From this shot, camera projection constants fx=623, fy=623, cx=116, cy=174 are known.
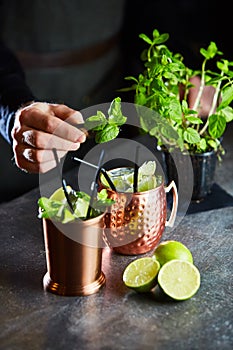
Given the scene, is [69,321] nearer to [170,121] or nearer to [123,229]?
[123,229]

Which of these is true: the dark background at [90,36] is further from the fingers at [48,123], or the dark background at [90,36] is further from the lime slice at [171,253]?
the lime slice at [171,253]

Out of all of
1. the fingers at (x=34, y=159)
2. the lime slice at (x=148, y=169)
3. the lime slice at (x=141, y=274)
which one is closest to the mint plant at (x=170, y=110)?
the lime slice at (x=148, y=169)

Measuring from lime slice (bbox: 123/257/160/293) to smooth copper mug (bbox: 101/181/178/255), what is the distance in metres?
0.10

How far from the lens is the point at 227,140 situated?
2092mm

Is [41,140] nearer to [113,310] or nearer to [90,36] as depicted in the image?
[113,310]

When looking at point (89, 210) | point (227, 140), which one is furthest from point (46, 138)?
point (227, 140)

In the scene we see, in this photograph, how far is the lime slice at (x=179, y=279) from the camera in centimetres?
123

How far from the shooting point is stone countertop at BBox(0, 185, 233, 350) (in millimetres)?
1134

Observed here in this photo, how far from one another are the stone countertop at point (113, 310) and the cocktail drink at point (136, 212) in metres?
0.05

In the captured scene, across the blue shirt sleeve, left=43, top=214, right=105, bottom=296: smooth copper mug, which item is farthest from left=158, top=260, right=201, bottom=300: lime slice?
the blue shirt sleeve

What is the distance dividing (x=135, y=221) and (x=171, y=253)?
12cm

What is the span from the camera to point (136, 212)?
1.36 metres

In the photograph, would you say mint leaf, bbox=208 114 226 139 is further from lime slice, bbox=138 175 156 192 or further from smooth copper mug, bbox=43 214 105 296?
smooth copper mug, bbox=43 214 105 296

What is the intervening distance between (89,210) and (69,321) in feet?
0.71
